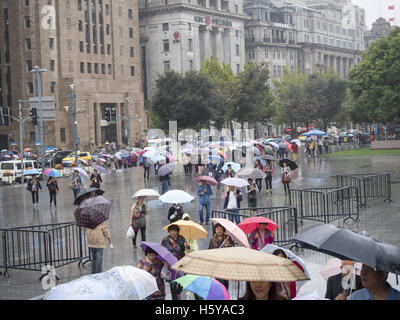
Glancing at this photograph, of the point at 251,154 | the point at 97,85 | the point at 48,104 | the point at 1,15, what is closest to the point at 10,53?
the point at 1,15

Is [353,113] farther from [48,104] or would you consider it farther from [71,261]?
[71,261]

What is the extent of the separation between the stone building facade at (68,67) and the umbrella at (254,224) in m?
60.0

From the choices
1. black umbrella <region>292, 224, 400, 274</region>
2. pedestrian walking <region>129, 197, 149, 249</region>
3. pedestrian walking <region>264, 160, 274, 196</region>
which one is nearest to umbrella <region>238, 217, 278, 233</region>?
black umbrella <region>292, 224, 400, 274</region>

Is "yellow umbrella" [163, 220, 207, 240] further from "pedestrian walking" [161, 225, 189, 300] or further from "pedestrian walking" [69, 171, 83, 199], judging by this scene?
"pedestrian walking" [69, 171, 83, 199]

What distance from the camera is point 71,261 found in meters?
14.4

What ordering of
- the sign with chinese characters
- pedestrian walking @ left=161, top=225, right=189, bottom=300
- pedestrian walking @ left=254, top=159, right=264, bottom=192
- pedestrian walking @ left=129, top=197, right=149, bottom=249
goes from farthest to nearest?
the sign with chinese characters → pedestrian walking @ left=254, top=159, right=264, bottom=192 → pedestrian walking @ left=129, top=197, right=149, bottom=249 → pedestrian walking @ left=161, top=225, right=189, bottom=300

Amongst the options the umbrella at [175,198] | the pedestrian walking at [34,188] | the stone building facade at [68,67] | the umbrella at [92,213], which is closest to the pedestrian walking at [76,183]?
the pedestrian walking at [34,188]

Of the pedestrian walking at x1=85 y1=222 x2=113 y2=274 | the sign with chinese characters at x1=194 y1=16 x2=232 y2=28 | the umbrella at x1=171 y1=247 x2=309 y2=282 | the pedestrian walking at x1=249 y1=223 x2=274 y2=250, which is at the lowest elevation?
the pedestrian walking at x1=85 y1=222 x2=113 y2=274

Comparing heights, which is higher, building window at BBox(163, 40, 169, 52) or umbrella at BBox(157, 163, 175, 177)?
building window at BBox(163, 40, 169, 52)

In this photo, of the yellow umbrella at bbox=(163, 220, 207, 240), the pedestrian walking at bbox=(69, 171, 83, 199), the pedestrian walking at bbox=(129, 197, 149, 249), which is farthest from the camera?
the pedestrian walking at bbox=(69, 171, 83, 199)

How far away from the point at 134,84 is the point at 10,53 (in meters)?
16.4

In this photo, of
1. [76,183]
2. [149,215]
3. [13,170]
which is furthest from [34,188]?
[13,170]

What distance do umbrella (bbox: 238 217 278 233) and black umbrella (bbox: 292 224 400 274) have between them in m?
3.72

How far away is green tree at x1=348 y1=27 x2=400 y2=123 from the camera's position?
57.0 m
